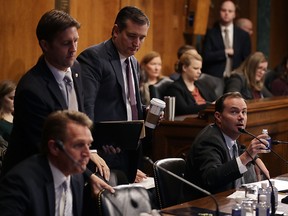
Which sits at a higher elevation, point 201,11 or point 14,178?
point 201,11

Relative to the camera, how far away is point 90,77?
4.23 metres

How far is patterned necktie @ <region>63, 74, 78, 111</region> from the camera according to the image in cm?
371

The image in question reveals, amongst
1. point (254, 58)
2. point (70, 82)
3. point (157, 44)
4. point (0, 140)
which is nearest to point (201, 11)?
point (157, 44)

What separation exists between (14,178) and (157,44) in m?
6.01

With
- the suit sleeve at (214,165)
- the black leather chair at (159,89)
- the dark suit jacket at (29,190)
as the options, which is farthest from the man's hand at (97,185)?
the black leather chair at (159,89)

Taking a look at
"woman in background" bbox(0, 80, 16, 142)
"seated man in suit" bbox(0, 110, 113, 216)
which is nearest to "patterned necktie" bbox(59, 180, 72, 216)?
"seated man in suit" bbox(0, 110, 113, 216)

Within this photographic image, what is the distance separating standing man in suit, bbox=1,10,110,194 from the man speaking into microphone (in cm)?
91

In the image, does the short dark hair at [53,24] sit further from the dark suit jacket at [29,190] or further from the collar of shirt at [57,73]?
the dark suit jacket at [29,190]

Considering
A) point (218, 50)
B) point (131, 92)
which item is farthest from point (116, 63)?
point (218, 50)

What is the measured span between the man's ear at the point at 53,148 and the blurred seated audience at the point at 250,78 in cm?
467

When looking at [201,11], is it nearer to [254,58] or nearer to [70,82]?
[254,58]

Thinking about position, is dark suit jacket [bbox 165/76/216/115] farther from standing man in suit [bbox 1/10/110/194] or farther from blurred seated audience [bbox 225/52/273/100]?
standing man in suit [bbox 1/10/110/194]

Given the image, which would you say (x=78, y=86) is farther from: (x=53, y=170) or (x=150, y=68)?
(x=150, y=68)

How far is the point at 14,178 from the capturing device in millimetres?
2887
